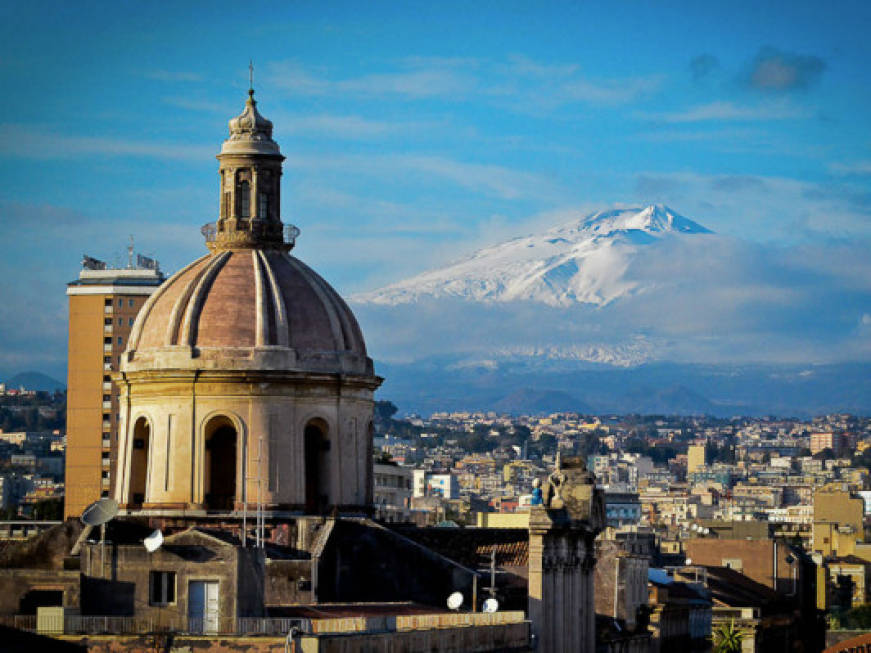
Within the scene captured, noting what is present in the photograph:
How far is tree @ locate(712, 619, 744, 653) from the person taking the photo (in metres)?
97.6

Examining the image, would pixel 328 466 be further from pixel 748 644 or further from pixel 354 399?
pixel 748 644

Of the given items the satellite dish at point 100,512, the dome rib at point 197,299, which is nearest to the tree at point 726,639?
the dome rib at point 197,299

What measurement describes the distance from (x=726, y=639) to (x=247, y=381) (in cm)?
3917

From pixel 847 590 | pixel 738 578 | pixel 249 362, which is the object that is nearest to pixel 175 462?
pixel 249 362

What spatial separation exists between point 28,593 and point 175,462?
600 inches

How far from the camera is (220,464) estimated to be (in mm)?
65125

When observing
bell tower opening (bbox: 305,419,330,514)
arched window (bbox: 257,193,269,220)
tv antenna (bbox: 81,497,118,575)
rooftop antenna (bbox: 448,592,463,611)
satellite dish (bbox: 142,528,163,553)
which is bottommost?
rooftop antenna (bbox: 448,592,463,611)

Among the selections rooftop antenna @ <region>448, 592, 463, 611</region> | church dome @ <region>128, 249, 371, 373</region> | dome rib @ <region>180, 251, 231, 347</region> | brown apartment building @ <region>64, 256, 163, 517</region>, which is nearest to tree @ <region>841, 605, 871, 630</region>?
brown apartment building @ <region>64, 256, 163, 517</region>

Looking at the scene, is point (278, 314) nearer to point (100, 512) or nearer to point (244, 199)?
point (244, 199)

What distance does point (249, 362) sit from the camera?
209 feet

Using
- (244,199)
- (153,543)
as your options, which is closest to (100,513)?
(153,543)

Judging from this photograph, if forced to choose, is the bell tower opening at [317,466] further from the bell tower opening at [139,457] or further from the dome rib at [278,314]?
the bell tower opening at [139,457]

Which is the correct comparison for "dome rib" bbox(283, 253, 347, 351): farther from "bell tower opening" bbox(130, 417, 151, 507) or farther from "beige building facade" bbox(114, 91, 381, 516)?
"bell tower opening" bbox(130, 417, 151, 507)

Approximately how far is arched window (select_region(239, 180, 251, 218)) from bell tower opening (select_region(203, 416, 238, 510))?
584 cm
